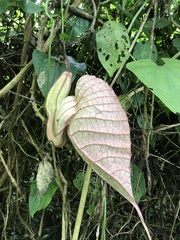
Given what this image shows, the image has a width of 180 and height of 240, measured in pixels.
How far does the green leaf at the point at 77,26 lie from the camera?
65cm

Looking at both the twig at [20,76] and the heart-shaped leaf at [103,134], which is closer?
the heart-shaped leaf at [103,134]

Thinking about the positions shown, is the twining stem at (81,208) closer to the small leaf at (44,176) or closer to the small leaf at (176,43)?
the small leaf at (44,176)

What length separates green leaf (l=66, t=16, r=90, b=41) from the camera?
647 millimetres

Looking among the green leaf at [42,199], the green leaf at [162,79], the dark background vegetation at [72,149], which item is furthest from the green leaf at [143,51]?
the green leaf at [42,199]

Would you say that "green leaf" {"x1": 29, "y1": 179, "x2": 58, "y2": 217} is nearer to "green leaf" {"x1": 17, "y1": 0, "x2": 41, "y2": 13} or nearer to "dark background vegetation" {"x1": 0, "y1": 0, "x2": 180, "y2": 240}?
"dark background vegetation" {"x1": 0, "y1": 0, "x2": 180, "y2": 240}

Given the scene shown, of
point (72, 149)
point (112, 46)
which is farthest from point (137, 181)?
point (112, 46)

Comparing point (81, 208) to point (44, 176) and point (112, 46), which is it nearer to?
point (44, 176)

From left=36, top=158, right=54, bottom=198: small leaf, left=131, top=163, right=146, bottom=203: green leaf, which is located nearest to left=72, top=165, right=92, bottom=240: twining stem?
left=36, top=158, right=54, bottom=198: small leaf

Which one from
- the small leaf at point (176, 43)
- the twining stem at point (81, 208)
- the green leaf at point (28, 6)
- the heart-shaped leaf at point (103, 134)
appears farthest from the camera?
the small leaf at point (176, 43)

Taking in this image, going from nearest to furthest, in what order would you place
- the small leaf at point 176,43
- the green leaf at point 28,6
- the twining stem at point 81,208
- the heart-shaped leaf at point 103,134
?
the heart-shaped leaf at point 103,134
the twining stem at point 81,208
the green leaf at point 28,6
the small leaf at point 176,43

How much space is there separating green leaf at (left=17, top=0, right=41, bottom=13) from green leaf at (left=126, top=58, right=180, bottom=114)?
0.66 ft

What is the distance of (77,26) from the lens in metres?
0.65

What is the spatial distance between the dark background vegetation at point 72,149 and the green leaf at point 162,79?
0.51ft

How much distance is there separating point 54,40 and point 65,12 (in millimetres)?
58
